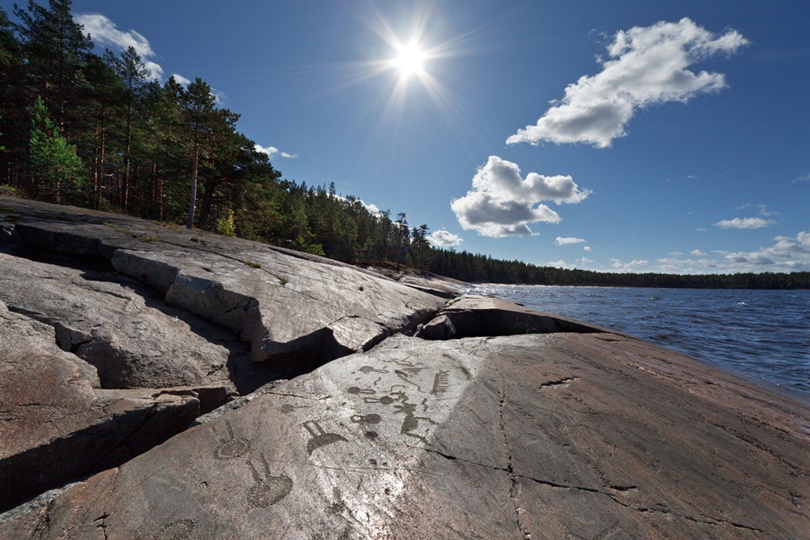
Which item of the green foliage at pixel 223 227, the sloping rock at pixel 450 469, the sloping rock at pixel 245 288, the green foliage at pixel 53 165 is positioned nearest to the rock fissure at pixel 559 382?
the sloping rock at pixel 450 469

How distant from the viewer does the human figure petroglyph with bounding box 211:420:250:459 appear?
304 cm

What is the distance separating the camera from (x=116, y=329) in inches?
204

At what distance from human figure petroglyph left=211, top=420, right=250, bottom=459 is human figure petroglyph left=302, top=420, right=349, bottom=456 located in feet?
2.22

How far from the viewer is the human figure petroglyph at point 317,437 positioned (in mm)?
3246

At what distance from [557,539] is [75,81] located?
42.2m

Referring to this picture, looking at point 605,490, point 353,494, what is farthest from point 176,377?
point 605,490

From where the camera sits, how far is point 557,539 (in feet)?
7.93

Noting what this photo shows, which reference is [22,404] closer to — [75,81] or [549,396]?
[549,396]

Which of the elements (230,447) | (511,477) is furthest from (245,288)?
(511,477)

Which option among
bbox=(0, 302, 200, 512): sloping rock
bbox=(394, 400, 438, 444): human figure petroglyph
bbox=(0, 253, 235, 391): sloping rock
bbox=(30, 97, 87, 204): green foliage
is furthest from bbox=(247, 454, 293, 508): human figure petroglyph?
bbox=(30, 97, 87, 204): green foliage

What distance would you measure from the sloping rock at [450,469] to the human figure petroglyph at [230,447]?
14 millimetres

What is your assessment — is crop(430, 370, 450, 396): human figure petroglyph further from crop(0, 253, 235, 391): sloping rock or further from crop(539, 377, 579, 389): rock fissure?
crop(0, 253, 235, 391): sloping rock

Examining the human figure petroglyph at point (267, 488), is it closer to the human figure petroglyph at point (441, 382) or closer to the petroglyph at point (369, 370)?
the petroglyph at point (369, 370)

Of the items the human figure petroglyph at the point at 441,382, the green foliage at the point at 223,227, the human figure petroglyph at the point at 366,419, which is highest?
the green foliage at the point at 223,227
